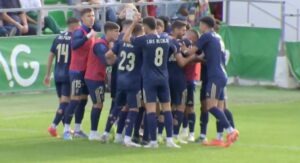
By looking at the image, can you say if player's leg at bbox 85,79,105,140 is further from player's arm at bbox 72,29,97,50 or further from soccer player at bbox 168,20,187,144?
soccer player at bbox 168,20,187,144

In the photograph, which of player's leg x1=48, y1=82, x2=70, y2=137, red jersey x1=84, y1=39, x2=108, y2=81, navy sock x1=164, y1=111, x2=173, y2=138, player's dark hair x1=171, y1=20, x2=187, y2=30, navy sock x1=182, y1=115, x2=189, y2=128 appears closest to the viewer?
navy sock x1=164, y1=111, x2=173, y2=138

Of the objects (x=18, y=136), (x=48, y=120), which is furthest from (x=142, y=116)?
(x=48, y=120)

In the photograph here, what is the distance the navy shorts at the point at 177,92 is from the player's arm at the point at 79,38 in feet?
5.23

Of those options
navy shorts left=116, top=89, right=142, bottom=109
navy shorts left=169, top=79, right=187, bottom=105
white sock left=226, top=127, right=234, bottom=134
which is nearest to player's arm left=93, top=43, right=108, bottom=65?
navy shorts left=116, top=89, right=142, bottom=109

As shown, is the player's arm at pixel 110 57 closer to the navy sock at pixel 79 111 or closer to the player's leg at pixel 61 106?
the navy sock at pixel 79 111

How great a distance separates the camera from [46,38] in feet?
85.1

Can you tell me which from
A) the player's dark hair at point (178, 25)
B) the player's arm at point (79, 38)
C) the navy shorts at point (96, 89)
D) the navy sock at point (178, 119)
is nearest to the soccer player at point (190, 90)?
the player's dark hair at point (178, 25)

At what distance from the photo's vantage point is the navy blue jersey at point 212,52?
17.4 metres

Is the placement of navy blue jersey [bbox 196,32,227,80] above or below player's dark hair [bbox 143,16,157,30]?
below

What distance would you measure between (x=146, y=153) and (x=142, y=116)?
4.60ft

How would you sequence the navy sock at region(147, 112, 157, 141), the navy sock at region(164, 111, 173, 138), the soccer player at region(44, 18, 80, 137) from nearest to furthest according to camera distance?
the navy sock at region(147, 112, 157, 141), the navy sock at region(164, 111, 173, 138), the soccer player at region(44, 18, 80, 137)

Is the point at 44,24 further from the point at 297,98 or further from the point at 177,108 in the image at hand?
the point at 177,108

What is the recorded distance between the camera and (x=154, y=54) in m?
17.1

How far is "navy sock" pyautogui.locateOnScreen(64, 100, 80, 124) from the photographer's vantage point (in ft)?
60.8
